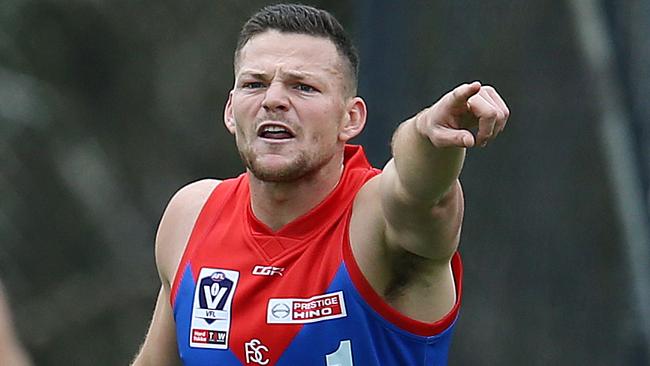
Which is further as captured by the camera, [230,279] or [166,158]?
[166,158]

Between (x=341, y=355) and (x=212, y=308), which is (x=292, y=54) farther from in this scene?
(x=341, y=355)

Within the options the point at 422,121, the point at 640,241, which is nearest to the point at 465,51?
the point at 640,241

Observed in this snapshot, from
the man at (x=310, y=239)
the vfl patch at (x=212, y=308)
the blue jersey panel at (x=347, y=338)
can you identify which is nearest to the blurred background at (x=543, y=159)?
the man at (x=310, y=239)

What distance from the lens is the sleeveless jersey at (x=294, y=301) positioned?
4234mm

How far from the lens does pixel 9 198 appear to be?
43.0 feet

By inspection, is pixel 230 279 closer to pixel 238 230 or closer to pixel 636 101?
pixel 238 230

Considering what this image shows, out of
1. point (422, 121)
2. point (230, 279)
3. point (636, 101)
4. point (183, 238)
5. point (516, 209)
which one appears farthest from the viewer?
point (516, 209)

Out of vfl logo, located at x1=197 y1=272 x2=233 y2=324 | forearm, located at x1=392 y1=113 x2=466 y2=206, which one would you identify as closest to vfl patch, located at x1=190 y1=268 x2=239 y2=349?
vfl logo, located at x1=197 y1=272 x2=233 y2=324

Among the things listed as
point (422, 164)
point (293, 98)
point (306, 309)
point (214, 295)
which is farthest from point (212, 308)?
point (422, 164)

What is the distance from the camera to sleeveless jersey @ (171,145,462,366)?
13.9 ft

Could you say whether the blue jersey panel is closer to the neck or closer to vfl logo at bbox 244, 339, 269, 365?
vfl logo at bbox 244, 339, 269, 365

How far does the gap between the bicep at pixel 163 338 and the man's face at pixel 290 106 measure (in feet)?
2.07

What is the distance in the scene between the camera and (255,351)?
14.1ft

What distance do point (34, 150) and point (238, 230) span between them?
898cm
